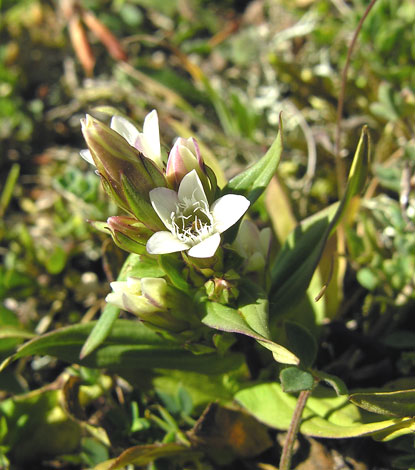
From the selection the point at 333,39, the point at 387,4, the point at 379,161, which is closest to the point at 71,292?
the point at 379,161

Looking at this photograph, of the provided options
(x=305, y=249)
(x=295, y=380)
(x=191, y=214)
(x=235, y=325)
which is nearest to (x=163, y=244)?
(x=191, y=214)

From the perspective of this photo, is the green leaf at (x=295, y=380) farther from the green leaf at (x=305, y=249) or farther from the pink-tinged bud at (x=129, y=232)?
the pink-tinged bud at (x=129, y=232)

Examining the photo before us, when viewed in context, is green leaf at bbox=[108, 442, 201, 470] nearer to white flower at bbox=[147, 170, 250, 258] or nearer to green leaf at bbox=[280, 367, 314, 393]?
green leaf at bbox=[280, 367, 314, 393]

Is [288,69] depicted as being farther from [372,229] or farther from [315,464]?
[315,464]

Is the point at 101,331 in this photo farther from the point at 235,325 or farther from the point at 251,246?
the point at 251,246

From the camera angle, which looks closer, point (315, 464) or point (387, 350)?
point (315, 464)

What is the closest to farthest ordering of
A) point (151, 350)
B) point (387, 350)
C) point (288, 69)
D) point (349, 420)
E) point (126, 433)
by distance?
point (349, 420) < point (151, 350) < point (126, 433) < point (387, 350) < point (288, 69)
